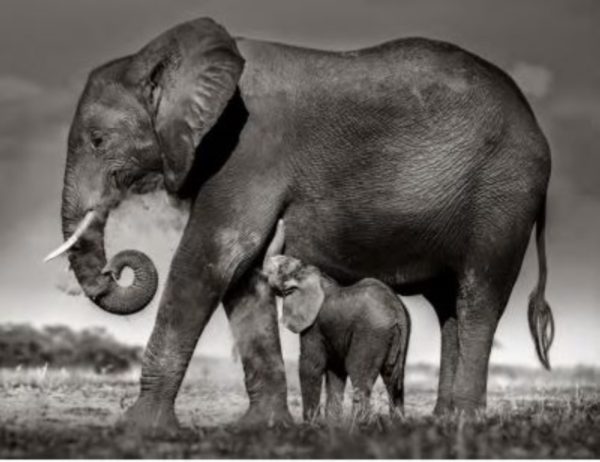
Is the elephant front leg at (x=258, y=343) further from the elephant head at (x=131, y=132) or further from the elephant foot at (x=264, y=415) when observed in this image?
the elephant head at (x=131, y=132)

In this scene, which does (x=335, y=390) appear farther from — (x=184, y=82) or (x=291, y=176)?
(x=184, y=82)

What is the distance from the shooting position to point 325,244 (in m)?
11.9

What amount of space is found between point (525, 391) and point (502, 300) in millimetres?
6452

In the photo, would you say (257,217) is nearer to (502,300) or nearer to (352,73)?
(352,73)

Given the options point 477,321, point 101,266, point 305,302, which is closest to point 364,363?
point 305,302

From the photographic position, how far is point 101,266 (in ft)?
A: 39.9

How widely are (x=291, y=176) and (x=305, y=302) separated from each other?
3.74 ft

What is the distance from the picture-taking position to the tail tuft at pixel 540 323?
531 inches

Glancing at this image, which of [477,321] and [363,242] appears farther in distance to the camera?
[477,321]

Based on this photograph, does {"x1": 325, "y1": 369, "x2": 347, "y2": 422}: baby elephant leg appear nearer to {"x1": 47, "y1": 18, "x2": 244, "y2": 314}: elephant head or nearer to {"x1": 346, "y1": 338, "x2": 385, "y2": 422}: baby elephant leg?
{"x1": 346, "y1": 338, "x2": 385, "y2": 422}: baby elephant leg

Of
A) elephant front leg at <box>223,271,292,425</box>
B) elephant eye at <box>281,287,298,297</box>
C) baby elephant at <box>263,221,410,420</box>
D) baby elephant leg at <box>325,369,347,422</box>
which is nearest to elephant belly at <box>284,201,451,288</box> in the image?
baby elephant at <box>263,221,410,420</box>

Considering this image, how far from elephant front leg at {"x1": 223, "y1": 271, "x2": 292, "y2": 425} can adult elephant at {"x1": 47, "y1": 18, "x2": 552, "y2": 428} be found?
0.05 feet

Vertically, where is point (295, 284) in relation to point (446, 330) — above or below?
above

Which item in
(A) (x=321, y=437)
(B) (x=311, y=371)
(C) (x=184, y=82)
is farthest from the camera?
(C) (x=184, y=82)
